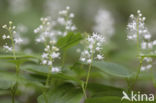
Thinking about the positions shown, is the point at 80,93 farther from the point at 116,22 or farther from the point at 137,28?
the point at 116,22

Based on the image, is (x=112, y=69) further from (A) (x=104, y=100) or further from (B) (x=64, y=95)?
(B) (x=64, y=95)

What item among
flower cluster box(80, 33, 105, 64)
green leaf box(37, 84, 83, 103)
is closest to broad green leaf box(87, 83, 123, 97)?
green leaf box(37, 84, 83, 103)

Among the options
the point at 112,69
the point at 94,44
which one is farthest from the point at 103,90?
the point at 94,44

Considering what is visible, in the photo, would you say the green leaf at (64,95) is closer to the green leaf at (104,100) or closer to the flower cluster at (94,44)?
the green leaf at (104,100)

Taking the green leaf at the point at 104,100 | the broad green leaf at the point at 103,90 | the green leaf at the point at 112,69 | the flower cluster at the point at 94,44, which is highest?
the flower cluster at the point at 94,44

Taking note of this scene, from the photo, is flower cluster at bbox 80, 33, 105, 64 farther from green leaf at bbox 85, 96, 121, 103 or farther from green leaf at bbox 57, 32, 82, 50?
green leaf at bbox 85, 96, 121, 103

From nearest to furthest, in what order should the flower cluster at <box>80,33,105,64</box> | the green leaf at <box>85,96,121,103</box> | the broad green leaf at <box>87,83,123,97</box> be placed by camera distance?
the green leaf at <box>85,96,121,103</box>, the flower cluster at <box>80,33,105,64</box>, the broad green leaf at <box>87,83,123,97</box>

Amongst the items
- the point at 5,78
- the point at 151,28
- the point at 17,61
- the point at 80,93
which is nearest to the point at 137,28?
the point at 80,93

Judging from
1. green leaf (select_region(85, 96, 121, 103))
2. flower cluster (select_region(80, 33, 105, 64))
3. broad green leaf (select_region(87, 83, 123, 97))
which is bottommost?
green leaf (select_region(85, 96, 121, 103))

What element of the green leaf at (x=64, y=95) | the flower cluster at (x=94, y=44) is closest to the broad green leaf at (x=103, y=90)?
the green leaf at (x=64, y=95)
